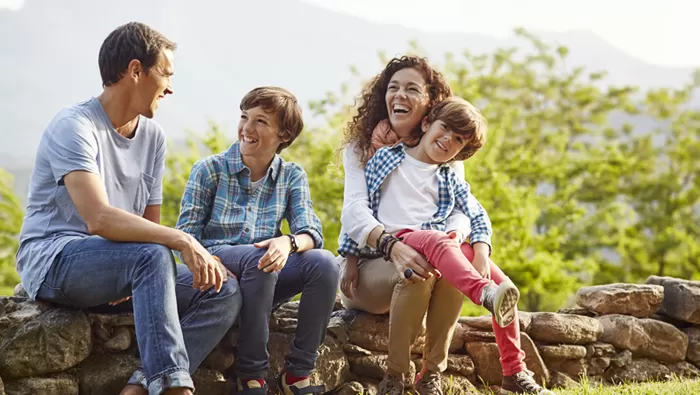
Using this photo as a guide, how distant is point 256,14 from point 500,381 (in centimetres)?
5434

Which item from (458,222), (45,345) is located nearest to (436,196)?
(458,222)

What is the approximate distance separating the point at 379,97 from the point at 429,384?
1559 millimetres

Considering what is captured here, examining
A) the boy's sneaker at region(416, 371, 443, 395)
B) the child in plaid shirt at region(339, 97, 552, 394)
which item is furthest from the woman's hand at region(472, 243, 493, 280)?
the boy's sneaker at region(416, 371, 443, 395)

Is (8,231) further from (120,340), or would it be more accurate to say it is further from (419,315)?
(419,315)

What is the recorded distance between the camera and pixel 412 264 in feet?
9.86

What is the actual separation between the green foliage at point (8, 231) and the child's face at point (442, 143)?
15.6 meters

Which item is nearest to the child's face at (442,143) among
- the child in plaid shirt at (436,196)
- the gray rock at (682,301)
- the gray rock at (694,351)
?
the child in plaid shirt at (436,196)

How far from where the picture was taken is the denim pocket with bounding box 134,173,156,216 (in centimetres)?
300

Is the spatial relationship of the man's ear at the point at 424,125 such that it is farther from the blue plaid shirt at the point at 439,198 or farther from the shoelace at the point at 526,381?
the shoelace at the point at 526,381

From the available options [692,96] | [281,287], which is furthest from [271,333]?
[692,96]

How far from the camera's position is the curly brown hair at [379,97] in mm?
3703

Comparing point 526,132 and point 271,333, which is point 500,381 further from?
point 526,132

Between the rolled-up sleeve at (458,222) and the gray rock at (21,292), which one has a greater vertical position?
the rolled-up sleeve at (458,222)

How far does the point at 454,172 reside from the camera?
11.6 ft
